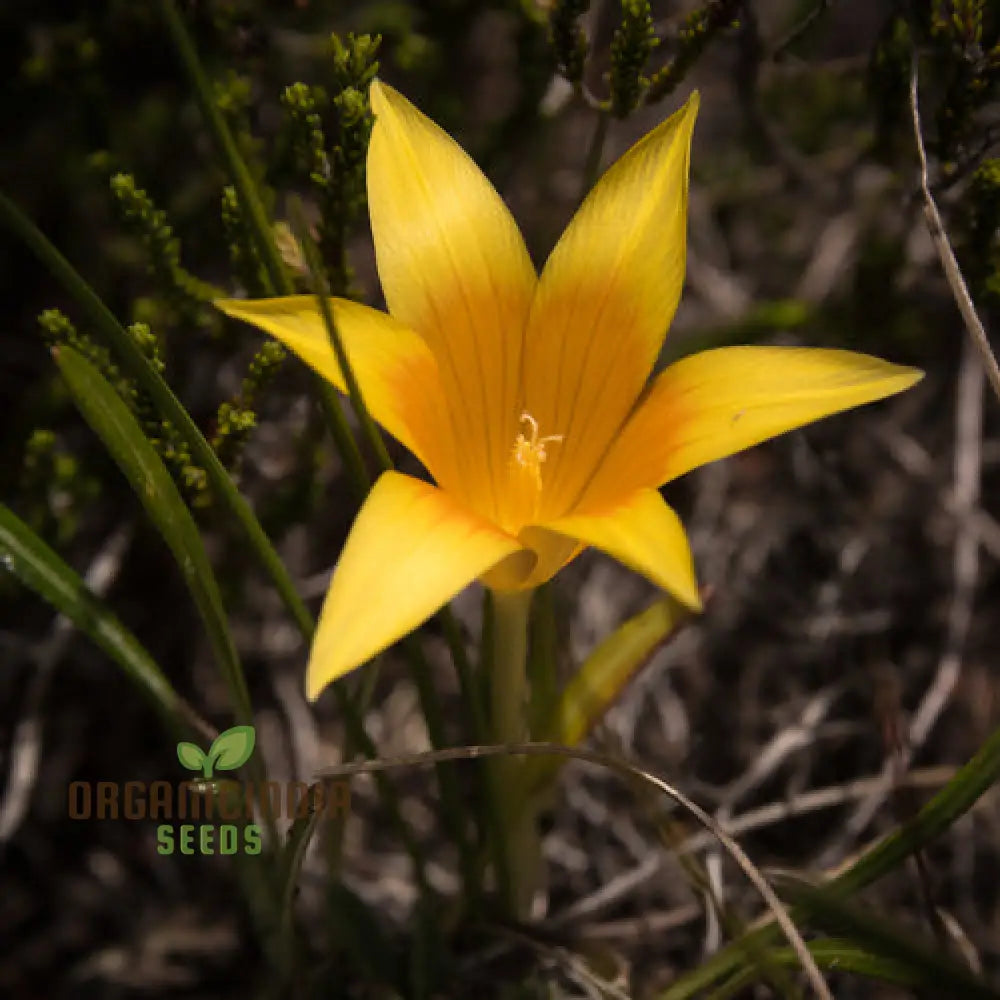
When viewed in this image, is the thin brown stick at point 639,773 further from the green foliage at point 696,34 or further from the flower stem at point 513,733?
the green foliage at point 696,34

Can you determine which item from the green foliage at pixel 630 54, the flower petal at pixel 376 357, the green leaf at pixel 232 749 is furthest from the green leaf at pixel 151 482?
the green foliage at pixel 630 54

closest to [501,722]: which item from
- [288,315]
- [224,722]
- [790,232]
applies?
[288,315]

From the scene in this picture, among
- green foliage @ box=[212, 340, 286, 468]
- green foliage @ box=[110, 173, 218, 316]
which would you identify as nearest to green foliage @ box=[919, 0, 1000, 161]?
green foliage @ box=[212, 340, 286, 468]

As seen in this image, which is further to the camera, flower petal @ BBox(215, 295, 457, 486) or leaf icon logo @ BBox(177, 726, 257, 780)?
leaf icon logo @ BBox(177, 726, 257, 780)

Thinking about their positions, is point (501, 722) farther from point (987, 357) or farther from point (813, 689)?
point (813, 689)

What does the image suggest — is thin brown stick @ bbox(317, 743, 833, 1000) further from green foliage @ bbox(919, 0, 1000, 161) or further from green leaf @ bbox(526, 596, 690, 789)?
green foliage @ bbox(919, 0, 1000, 161)
